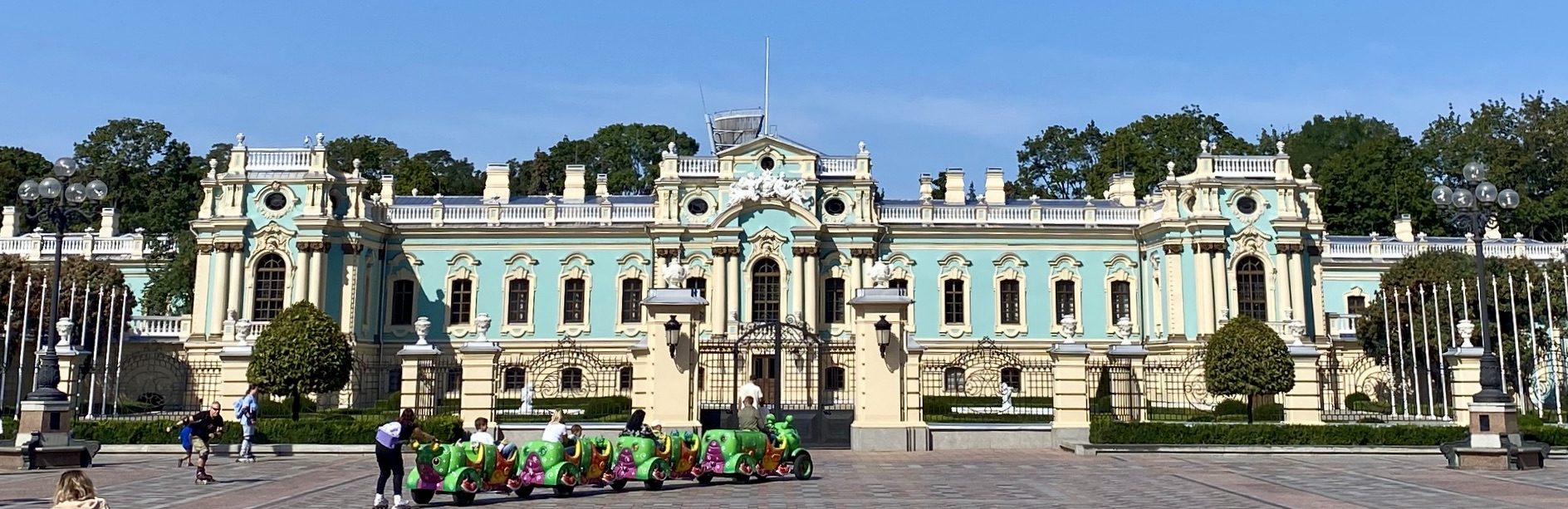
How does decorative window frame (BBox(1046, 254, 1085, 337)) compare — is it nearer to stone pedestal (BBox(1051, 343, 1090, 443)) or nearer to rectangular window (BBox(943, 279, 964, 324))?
rectangular window (BBox(943, 279, 964, 324))

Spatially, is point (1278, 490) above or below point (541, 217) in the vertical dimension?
below

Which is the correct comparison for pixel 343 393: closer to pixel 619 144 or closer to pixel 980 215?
pixel 980 215

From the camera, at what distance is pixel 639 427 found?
52.0 feet

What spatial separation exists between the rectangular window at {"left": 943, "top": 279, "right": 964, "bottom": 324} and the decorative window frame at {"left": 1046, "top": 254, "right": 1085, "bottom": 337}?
2.70 metres

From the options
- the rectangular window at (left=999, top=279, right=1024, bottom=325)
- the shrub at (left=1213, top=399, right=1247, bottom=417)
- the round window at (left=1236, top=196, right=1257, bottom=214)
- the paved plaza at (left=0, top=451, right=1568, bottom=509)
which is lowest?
the paved plaza at (left=0, top=451, right=1568, bottom=509)

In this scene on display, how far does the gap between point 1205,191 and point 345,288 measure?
25.4 meters

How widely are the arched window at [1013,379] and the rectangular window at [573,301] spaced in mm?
12966

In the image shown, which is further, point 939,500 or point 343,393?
point 343,393

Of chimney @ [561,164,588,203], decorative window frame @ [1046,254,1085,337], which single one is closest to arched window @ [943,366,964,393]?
decorative window frame @ [1046,254,1085,337]

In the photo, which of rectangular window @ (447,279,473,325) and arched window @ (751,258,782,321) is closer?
arched window @ (751,258,782,321)

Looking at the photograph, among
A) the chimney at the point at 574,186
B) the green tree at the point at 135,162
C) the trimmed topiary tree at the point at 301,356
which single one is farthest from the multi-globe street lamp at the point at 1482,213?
the green tree at the point at 135,162

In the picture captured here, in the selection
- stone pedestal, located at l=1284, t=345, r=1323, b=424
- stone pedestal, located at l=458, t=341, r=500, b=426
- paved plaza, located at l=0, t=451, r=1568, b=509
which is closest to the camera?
paved plaza, located at l=0, t=451, r=1568, b=509

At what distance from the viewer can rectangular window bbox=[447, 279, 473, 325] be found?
39.8 m

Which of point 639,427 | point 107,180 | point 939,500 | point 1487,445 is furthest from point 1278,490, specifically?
point 107,180
